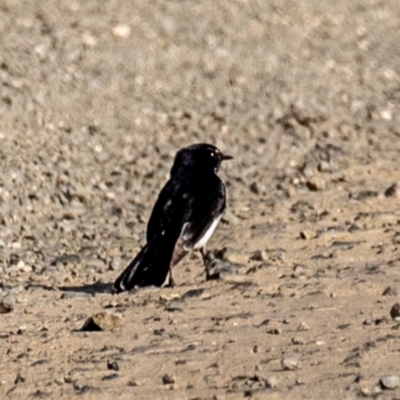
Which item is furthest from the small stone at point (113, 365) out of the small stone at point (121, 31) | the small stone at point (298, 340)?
the small stone at point (121, 31)

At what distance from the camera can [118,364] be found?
8.34 m

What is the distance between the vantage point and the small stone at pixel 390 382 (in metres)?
7.47

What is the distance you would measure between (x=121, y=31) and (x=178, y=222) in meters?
8.49

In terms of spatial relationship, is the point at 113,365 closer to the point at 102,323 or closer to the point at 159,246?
the point at 102,323

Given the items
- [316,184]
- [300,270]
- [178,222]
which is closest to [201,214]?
[178,222]

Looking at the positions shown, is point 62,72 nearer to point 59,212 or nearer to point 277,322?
point 59,212

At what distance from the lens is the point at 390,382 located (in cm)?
749

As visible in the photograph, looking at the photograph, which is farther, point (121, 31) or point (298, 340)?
point (121, 31)

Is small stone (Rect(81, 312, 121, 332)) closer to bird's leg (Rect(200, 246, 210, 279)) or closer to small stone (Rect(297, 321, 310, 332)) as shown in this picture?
small stone (Rect(297, 321, 310, 332))

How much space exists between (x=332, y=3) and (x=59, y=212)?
31.8ft

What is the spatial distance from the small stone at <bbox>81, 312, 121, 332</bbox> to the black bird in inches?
45.2

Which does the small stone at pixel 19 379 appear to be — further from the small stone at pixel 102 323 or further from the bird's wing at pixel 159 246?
the bird's wing at pixel 159 246

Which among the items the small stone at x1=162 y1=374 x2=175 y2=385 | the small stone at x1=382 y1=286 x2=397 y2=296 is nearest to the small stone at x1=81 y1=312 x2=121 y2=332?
the small stone at x1=162 y1=374 x2=175 y2=385

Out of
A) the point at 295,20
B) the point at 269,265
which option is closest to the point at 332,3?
the point at 295,20
